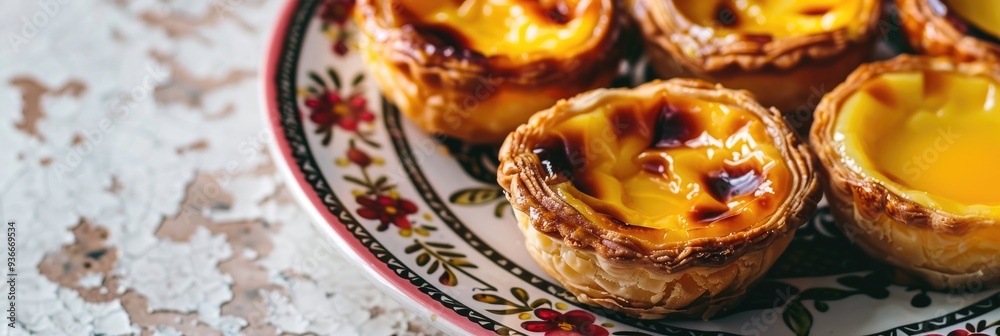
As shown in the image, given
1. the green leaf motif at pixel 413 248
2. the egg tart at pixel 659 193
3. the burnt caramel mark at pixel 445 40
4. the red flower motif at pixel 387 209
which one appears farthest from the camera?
the burnt caramel mark at pixel 445 40

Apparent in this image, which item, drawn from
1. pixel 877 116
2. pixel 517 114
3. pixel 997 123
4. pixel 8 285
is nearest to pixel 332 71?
pixel 517 114

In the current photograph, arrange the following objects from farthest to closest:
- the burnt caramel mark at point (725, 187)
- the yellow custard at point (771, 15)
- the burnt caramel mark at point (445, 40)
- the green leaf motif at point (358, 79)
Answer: the green leaf motif at point (358, 79) → the yellow custard at point (771, 15) → the burnt caramel mark at point (445, 40) → the burnt caramel mark at point (725, 187)

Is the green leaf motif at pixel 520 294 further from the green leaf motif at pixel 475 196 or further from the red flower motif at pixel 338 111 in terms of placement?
the red flower motif at pixel 338 111

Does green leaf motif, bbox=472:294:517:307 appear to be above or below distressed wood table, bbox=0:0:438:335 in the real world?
above

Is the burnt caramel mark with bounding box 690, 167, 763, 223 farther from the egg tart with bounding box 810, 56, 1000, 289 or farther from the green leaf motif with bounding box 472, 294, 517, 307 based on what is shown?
the green leaf motif with bounding box 472, 294, 517, 307

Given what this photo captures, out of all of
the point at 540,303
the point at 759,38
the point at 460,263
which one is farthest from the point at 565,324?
the point at 759,38

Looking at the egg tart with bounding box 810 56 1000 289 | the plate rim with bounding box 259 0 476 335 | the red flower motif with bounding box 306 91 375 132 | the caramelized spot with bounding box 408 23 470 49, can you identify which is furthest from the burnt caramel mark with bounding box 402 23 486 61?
the egg tart with bounding box 810 56 1000 289

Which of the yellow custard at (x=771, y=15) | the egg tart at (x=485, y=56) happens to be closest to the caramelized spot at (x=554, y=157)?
the egg tart at (x=485, y=56)
